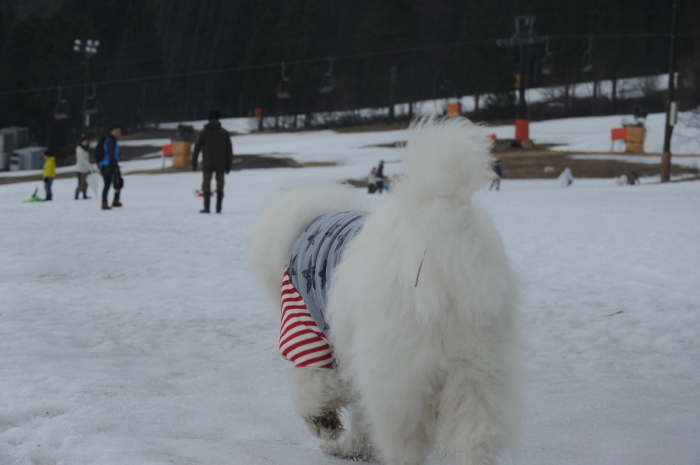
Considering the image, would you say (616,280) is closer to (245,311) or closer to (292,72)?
(245,311)

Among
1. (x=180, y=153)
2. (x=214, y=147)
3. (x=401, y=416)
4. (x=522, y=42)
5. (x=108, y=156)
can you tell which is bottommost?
(x=401, y=416)

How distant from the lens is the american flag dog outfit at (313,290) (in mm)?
3115

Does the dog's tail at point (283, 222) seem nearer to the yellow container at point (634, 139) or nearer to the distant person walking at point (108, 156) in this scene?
the distant person walking at point (108, 156)

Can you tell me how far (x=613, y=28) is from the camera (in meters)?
54.9

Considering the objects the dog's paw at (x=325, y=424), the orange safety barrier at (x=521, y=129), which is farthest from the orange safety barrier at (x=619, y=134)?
the dog's paw at (x=325, y=424)

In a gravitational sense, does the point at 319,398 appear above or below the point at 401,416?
below

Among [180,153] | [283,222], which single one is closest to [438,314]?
[283,222]

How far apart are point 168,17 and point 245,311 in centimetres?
10126

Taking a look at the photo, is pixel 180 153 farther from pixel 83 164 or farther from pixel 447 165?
pixel 447 165

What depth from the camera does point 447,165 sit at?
2555 mm

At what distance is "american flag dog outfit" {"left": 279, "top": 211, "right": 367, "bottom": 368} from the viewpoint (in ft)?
10.2

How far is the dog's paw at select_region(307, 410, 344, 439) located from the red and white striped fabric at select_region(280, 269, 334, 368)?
0.22 meters

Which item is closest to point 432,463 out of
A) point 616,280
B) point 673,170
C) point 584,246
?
point 616,280

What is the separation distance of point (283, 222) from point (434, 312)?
4.59 feet
